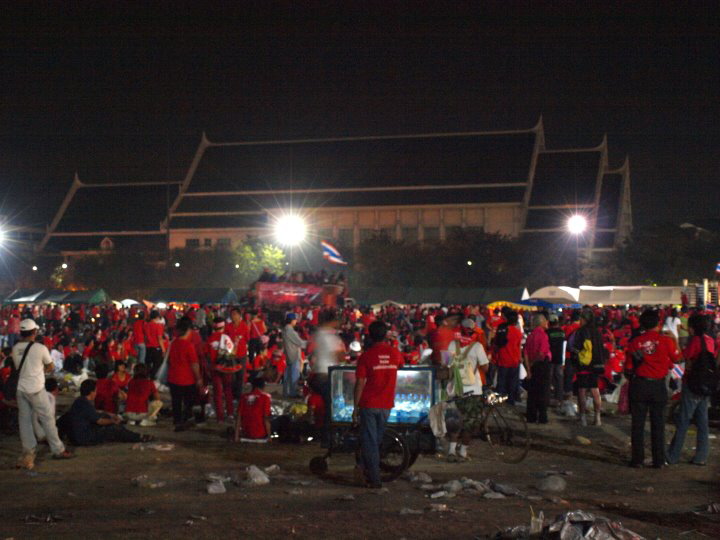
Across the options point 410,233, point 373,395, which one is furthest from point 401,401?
point 410,233

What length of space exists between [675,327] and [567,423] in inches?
205

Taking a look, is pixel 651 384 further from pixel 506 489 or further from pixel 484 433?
pixel 506 489

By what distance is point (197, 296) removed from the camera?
48.2 metres

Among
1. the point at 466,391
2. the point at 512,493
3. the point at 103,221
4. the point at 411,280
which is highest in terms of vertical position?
the point at 103,221

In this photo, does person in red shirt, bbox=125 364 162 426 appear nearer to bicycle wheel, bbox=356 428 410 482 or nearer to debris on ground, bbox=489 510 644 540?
bicycle wheel, bbox=356 428 410 482

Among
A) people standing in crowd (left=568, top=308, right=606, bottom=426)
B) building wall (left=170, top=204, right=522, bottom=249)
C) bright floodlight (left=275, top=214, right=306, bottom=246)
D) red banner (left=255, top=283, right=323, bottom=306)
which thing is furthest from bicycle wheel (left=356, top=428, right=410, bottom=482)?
building wall (left=170, top=204, right=522, bottom=249)

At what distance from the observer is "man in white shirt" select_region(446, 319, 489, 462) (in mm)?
10031

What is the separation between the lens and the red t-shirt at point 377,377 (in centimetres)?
845

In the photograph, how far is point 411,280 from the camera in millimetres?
62344

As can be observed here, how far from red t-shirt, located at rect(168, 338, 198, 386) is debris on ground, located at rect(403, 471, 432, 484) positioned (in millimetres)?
4140

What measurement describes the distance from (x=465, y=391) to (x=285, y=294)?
3056cm

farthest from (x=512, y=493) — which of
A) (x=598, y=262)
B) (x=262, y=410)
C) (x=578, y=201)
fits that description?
(x=578, y=201)

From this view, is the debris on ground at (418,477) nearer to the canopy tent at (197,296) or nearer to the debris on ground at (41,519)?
the debris on ground at (41,519)

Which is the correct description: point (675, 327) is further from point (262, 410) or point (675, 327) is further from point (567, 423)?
point (262, 410)
